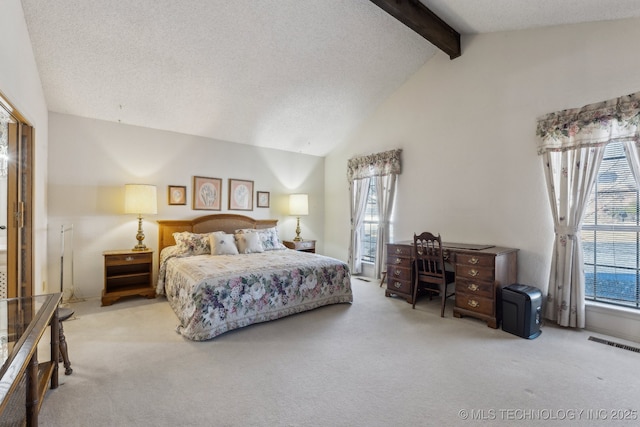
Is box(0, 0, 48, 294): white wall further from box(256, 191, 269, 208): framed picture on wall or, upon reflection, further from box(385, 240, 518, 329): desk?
box(385, 240, 518, 329): desk

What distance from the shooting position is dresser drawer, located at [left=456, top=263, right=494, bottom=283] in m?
3.08

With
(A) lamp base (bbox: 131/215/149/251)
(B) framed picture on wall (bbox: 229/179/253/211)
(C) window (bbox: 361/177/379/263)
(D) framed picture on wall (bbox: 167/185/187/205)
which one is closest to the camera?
(A) lamp base (bbox: 131/215/149/251)

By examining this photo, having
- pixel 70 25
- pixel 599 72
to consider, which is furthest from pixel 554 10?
pixel 70 25

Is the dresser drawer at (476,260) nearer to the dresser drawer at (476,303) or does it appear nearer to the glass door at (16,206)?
the dresser drawer at (476,303)

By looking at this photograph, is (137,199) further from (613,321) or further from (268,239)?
(613,321)

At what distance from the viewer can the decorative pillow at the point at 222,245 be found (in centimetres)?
412

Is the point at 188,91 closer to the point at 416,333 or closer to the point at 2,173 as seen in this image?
the point at 2,173

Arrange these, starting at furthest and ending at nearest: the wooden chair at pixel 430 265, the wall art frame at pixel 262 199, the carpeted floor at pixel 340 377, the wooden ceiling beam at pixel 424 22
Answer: the wall art frame at pixel 262 199 → the wooden chair at pixel 430 265 → the wooden ceiling beam at pixel 424 22 → the carpeted floor at pixel 340 377

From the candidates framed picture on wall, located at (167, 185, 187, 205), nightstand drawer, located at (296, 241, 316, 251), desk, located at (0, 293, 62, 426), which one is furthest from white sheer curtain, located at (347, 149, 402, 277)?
desk, located at (0, 293, 62, 426)

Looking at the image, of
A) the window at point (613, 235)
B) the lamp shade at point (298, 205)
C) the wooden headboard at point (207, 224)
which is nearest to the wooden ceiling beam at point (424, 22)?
the window at point (613, 235)

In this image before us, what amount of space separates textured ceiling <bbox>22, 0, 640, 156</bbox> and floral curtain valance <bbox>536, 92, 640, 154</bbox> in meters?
0.84

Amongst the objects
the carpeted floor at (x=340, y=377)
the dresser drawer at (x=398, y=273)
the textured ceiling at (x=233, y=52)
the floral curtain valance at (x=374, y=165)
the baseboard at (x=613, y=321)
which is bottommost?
the carpeted floor at (x=340, y=377)

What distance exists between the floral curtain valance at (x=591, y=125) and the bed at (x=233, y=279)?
2.71 meters

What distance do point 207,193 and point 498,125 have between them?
4285 millimetres
